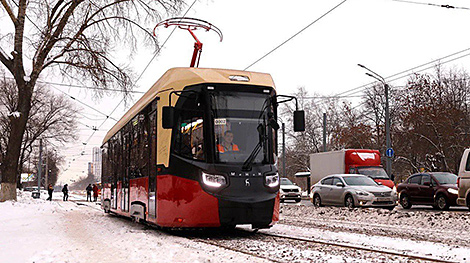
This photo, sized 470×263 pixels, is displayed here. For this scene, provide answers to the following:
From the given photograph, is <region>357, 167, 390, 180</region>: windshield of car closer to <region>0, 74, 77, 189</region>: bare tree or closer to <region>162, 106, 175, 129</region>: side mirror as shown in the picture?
<region>162, 106, 175, 129</region>: side mirror

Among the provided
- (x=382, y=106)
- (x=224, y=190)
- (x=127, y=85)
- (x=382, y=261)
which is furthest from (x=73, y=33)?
(x=382, y=106)

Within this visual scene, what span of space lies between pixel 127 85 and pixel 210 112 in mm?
13054

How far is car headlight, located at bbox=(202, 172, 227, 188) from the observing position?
950cm

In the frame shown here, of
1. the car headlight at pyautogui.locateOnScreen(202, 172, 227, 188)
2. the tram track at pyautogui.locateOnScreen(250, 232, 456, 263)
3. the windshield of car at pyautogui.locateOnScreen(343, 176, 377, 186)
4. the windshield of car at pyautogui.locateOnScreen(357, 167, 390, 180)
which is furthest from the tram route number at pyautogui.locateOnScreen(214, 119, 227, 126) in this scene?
the windshield of car at pyautogui.locateOnScreen(357, 167, 390, 180)

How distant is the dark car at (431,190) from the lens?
19312 mm

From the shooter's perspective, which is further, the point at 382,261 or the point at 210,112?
the point at 210,112

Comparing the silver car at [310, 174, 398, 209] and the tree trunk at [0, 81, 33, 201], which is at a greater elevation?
the tree trunk at [0, 81, 33, 201]

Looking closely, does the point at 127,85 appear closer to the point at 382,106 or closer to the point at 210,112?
the point at 210,112

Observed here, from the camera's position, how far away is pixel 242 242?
30.6 ft

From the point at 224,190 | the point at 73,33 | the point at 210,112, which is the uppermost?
the point at 73,33

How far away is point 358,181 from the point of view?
781 inches

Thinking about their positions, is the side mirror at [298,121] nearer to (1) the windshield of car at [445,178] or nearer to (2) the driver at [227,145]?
(2) the driver at [227,145]

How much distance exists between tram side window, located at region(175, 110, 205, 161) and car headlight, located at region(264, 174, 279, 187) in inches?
53.0

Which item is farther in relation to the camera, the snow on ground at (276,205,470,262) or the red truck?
the red truck
